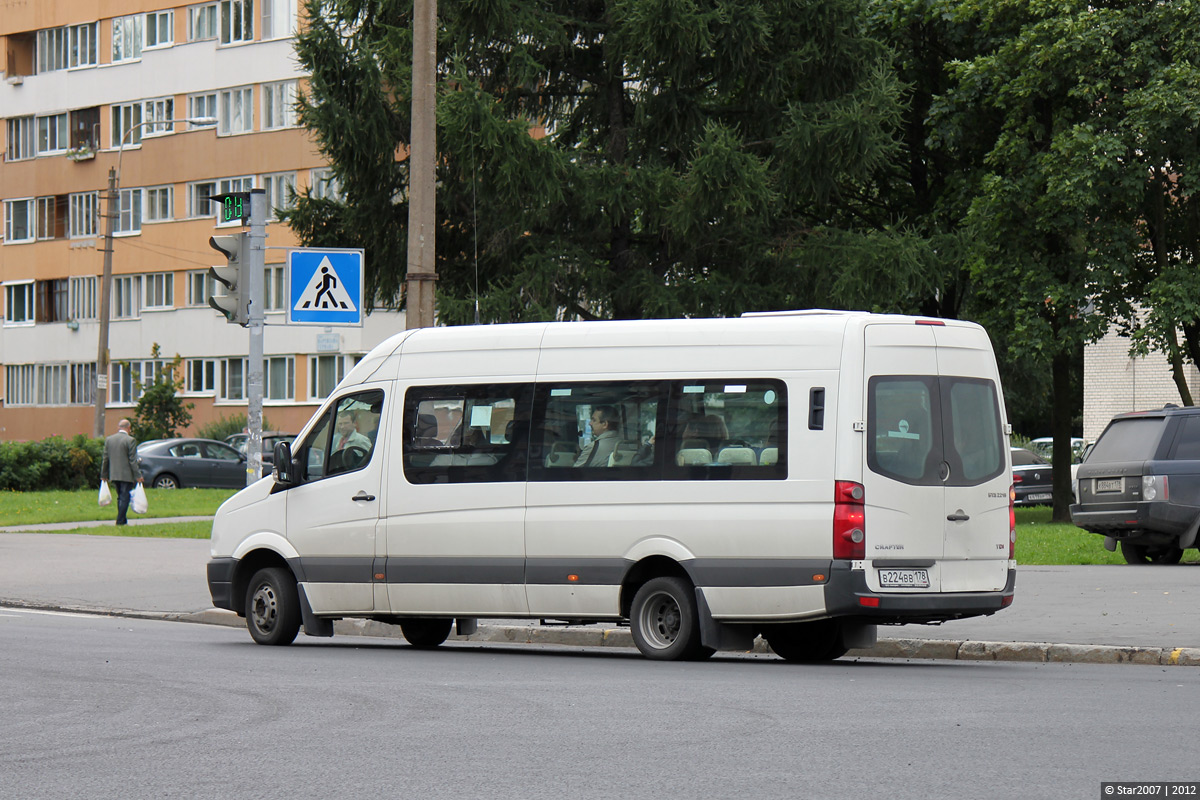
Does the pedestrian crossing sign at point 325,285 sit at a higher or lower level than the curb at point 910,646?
higher

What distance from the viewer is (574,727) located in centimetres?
886

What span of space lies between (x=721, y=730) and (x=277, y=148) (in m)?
57.2

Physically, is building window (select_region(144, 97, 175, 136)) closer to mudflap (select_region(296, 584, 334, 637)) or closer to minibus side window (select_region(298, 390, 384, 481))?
minibus side window (select_region(298, 390, 384, 481))

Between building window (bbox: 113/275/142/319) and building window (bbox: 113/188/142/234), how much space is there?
71.0 inches

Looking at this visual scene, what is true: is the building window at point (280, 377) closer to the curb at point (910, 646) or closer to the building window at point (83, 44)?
the building window at point (83, 44)

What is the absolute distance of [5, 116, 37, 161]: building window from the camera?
237 feet

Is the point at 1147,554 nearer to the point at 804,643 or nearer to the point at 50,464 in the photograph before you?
the point at 804,643

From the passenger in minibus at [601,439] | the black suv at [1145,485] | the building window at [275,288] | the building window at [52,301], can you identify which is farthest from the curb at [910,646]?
the building window at [52,301]

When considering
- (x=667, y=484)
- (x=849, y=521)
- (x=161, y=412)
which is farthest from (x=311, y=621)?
(x=161, y=412)

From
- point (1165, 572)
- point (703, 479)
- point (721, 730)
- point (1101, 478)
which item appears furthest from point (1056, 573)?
point (721, 730)

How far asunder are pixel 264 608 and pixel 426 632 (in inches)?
53.1

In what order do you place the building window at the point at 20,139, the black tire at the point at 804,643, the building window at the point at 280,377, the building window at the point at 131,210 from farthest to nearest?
the building window at the point at 20,139 → the building window at the point at 131,210 → the building window at the point at 280,377 → the black tire at the point at 804,643

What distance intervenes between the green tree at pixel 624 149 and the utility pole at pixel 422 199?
38.1 ft

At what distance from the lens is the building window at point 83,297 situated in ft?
228
